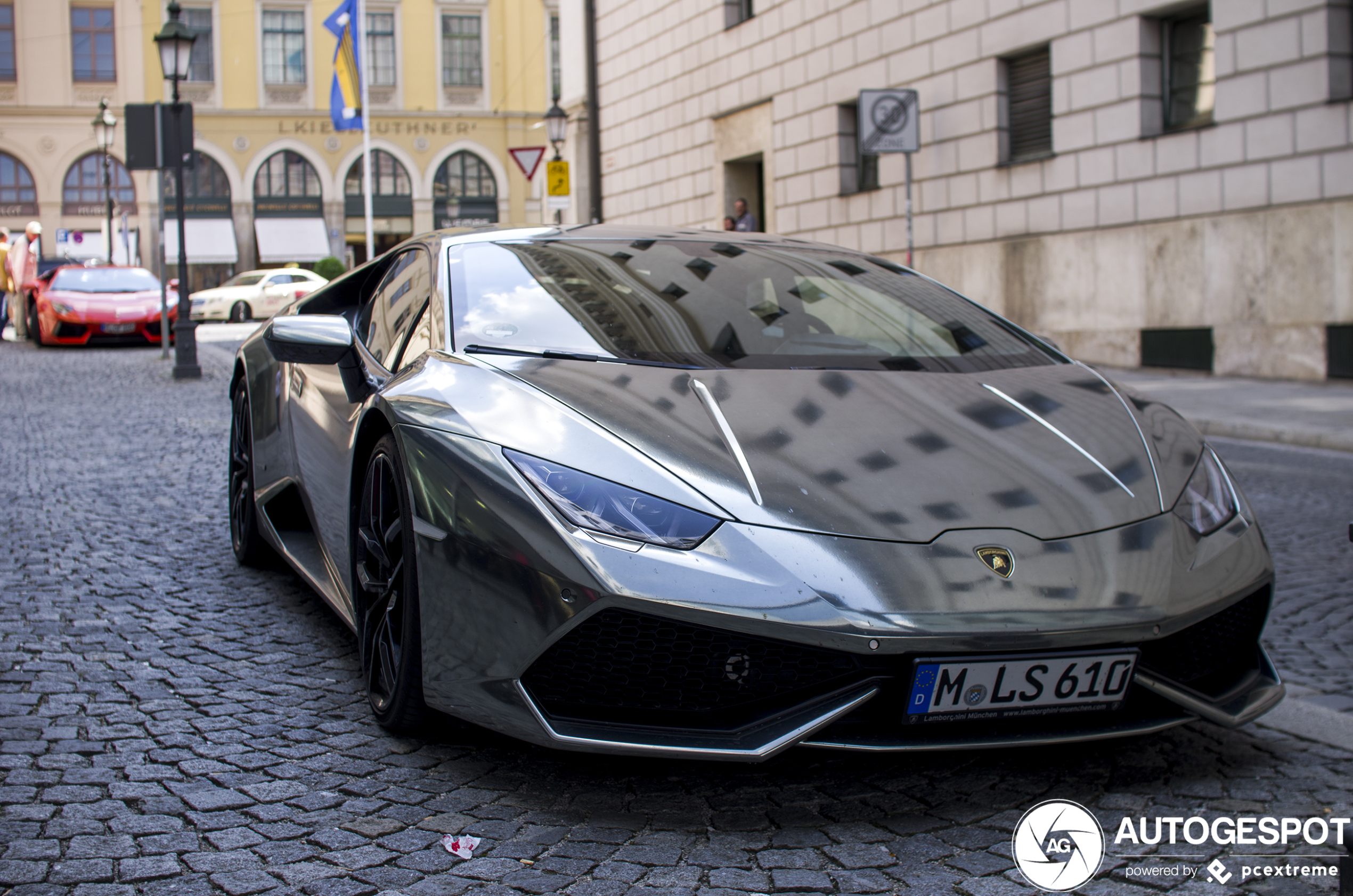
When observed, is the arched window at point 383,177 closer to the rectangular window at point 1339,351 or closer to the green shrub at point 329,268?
the green shrub at point 329,268

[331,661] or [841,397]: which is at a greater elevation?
[841,397]

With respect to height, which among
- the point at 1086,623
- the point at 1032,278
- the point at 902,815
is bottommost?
the point at 902,815

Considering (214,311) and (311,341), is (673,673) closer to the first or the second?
(311,341)

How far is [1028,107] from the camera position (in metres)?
16.1

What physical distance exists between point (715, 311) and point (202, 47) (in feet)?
159

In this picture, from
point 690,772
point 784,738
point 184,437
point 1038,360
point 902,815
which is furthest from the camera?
point 184,437

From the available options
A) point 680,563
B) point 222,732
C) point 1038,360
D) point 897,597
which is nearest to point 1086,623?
point 897,597

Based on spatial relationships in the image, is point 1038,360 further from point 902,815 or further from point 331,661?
point 331,661

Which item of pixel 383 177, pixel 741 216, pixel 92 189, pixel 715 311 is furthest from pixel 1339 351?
pixel 92 189

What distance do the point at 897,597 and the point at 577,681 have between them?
592 mm

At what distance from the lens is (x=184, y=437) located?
8969mm

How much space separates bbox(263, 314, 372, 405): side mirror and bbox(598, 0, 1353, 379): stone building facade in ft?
35.9

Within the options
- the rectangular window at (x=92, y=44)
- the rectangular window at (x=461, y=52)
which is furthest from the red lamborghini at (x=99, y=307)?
the rectangular window at (x=461, y=52)

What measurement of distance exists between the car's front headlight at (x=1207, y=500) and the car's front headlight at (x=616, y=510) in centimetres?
100
